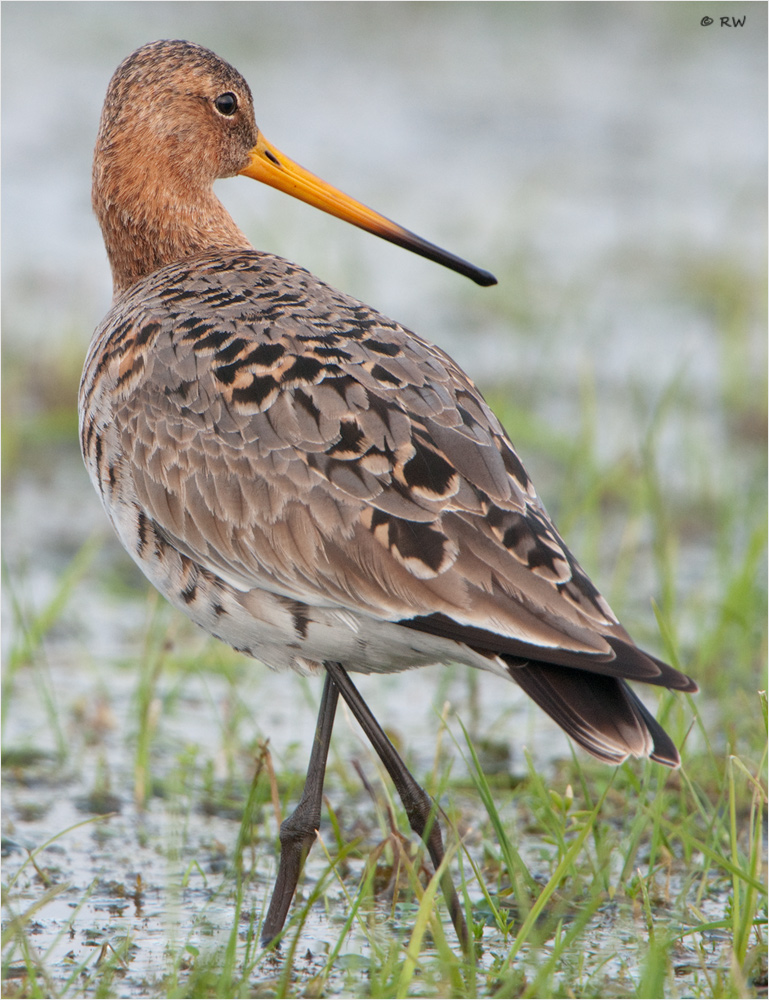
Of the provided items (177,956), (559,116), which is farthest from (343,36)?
(177,956)

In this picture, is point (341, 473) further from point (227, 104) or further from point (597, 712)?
point (227, 104)

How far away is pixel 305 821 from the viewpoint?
4.16m

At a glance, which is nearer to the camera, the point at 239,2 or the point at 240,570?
the point at 240,570

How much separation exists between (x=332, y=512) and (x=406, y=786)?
89 cm

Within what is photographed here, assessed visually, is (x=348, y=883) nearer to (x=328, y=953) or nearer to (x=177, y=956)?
(x=328, y=953)

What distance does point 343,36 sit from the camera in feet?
43.6

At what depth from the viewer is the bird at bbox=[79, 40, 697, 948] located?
3.53 meters

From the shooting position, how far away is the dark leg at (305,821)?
409 cm

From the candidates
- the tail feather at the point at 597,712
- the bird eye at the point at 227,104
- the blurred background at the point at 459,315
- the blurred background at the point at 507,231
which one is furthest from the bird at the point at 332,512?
the blurred background at the point at 507,231

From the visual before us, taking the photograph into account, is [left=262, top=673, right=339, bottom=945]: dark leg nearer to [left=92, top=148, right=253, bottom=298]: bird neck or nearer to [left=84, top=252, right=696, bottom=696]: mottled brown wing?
[left=84, top=252, right=696, bottom=696]: mottled brown wing

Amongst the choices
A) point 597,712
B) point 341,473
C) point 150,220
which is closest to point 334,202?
point 150,220

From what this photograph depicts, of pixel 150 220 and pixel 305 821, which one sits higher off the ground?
pixel 150 220

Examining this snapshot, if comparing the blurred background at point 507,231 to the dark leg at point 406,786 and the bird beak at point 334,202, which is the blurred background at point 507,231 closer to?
the bird beak at point 334,202

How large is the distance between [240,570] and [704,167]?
9138 millimetres
